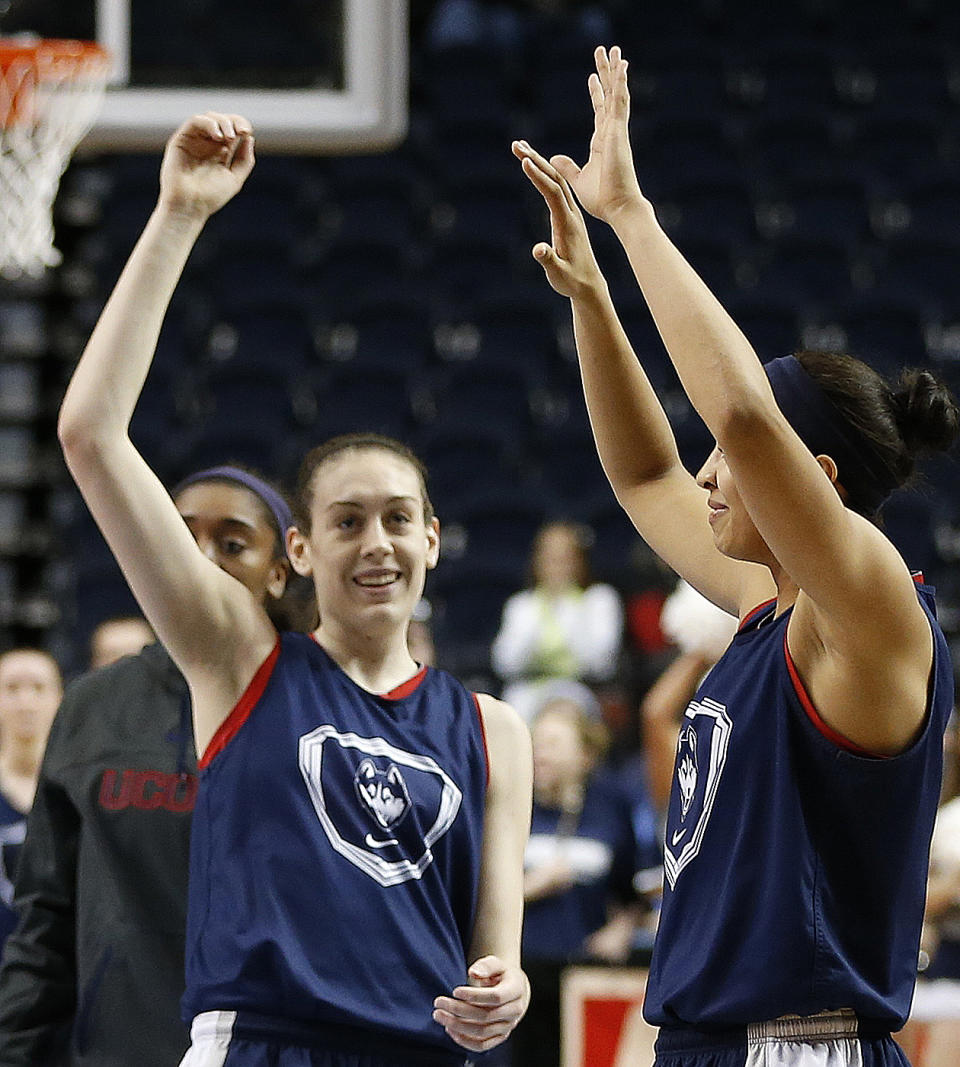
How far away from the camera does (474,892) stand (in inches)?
102

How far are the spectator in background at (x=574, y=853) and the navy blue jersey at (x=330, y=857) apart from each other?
2.94m

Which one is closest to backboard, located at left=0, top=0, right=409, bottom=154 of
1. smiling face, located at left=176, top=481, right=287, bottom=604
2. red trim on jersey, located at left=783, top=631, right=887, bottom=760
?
smiling face, located at left=176, top=481, right=287, bottom=604

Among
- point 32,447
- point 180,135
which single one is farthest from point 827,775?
point 32,447

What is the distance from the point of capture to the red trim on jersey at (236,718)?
2541 mm

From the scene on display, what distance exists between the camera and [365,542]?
2.63 meters

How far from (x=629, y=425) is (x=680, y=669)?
6.22 feet

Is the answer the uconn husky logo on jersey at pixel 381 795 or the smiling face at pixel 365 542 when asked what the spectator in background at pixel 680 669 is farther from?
the uconn husky logo on jersey at pixel 381 795

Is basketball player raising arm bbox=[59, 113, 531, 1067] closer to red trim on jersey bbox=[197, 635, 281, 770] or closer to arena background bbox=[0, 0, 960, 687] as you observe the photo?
red trim on jersey bbox=[197, 635, 281, 770]

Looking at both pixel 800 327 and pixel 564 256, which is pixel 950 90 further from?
pixel 564 256

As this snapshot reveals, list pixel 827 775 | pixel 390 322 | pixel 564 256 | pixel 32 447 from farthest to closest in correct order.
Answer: pixel 390 322 < pixel 32 447 < pixel 564 256 < pixel 827 775

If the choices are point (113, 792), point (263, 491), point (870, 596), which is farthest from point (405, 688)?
point (870, 596)

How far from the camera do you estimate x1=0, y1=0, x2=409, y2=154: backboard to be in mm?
5293

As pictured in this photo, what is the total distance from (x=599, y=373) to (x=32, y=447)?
728cm

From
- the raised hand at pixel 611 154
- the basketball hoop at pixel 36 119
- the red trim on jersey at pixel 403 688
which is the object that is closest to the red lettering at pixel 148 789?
the red trim on jersey at pixel 403 688
